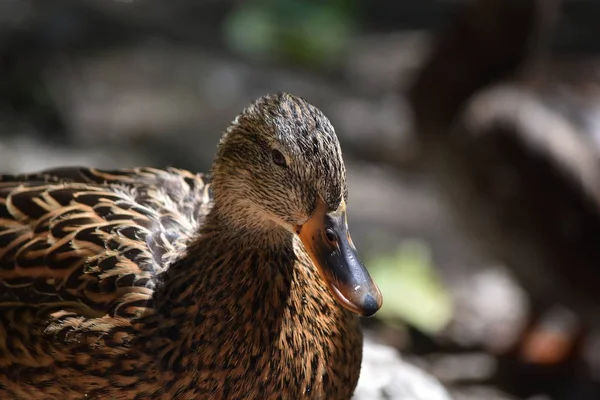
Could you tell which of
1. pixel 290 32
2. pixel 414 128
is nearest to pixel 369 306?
pixel 414 128

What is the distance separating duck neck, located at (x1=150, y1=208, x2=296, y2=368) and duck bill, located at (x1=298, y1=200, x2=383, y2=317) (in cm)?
27

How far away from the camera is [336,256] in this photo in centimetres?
246

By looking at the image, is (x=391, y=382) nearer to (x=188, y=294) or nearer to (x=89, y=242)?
(x=188, y=294)

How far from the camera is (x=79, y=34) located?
26.6ft

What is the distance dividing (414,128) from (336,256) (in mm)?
3931

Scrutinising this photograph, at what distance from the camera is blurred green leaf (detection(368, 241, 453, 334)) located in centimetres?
560

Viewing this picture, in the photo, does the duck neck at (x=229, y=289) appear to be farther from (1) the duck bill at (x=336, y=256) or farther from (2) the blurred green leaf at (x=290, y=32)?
(2) the blurred green leaf at (x=290, y=32)

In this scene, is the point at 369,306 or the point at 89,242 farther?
the point at 89,242

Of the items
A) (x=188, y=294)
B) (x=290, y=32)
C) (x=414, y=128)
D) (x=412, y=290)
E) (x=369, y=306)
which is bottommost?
(x=369, y=306)

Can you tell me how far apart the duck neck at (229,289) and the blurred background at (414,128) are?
1004 mm

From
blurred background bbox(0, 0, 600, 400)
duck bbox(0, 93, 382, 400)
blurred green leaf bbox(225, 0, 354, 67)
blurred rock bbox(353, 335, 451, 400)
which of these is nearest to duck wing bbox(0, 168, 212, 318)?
duck bbox(0, 93, 382, 400)

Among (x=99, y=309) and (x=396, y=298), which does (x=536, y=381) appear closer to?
(x=396, y=298)

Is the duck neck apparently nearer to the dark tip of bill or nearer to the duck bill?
the duck bill

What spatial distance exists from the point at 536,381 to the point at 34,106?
4.03 m
